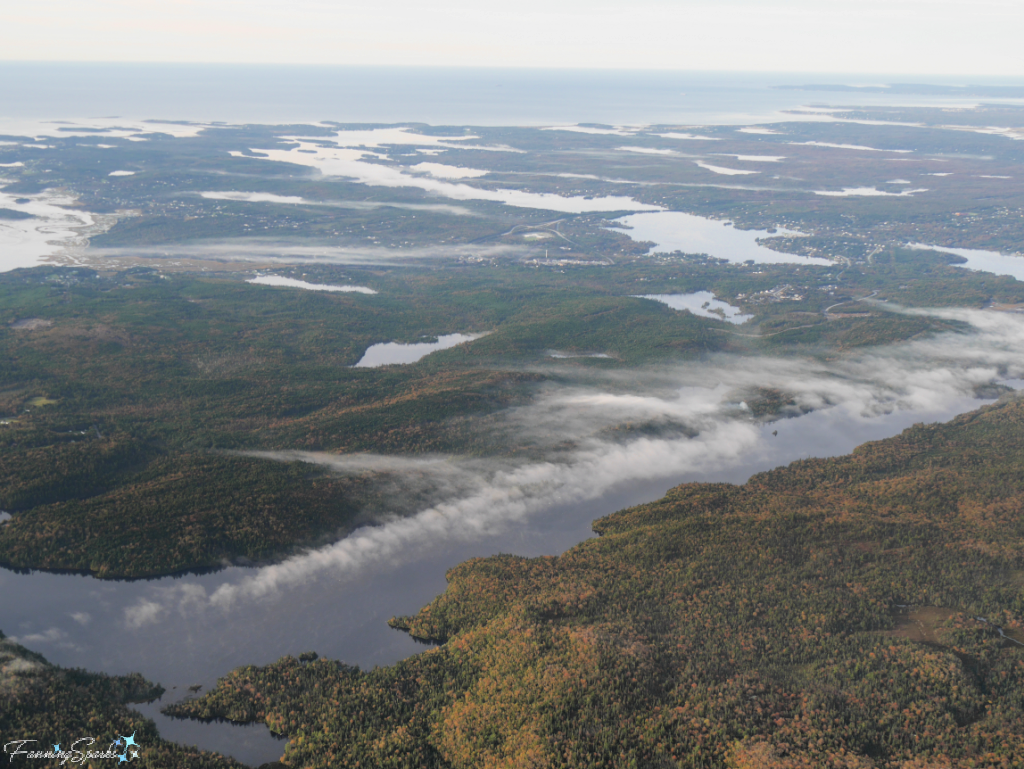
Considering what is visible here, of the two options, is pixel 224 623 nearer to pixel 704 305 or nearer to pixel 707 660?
pixel 707 660

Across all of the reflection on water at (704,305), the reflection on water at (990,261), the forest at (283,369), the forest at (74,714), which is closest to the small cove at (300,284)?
the forest at (283,369)

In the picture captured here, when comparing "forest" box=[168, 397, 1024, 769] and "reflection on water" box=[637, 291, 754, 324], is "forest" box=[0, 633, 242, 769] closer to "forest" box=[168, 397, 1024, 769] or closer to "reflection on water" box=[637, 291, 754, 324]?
"forest" box=[168, 397, 1024, 769]

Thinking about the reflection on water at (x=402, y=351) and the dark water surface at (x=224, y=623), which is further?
the reflection on water at (x=402, y=351)

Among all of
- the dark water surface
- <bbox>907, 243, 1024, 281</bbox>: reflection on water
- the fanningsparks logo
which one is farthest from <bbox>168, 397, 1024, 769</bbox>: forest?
<bbox>907, 243, 1024, 281</bbox>: reflection on water

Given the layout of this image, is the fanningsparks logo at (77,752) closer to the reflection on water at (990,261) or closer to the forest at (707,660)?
the forest at (707,660)

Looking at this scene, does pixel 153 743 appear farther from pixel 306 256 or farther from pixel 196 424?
pixel 306 256

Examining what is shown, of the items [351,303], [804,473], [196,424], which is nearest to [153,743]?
[196,424]
